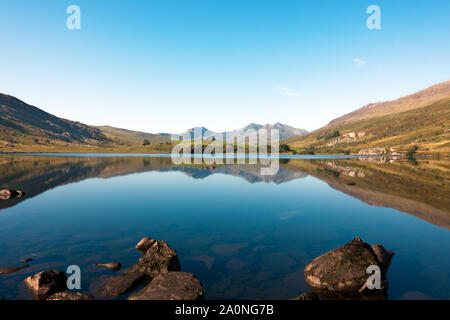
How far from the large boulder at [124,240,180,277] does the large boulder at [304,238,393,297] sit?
1112 centimetres

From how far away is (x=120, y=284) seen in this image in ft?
56.6

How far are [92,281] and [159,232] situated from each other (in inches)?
448

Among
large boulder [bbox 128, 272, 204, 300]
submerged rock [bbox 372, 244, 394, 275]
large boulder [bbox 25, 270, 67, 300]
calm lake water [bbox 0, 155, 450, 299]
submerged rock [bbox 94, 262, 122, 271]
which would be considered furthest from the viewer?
submerged rock [bbox 372, 244, 394, 275]

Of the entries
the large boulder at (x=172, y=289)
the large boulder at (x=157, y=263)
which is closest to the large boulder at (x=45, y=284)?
the large boulder at (x=157, y=263)

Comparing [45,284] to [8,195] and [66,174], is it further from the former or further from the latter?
[66,174]

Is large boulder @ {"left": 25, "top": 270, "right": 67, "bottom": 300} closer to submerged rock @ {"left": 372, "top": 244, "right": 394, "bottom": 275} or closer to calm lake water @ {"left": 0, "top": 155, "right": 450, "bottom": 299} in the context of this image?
calm lake water @ {"left": 0, "top": 155, "right": 450, "bottom": 299}

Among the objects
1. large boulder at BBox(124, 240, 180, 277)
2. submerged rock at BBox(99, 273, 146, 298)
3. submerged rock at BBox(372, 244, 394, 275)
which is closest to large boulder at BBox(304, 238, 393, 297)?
submerged rock at BBox(372, 244, 394, 275)

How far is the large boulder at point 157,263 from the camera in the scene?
63.5 ft

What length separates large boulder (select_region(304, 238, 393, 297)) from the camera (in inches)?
693

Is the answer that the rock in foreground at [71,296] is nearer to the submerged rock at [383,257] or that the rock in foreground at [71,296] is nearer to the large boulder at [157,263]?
the large boulder at [157,263]

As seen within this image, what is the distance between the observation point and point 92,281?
18.0 metres

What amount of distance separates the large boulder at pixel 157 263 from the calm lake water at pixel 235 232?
1454 millimetres

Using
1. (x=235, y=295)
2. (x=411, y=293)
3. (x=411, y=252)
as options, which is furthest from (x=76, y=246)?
(x=411, y=252)
